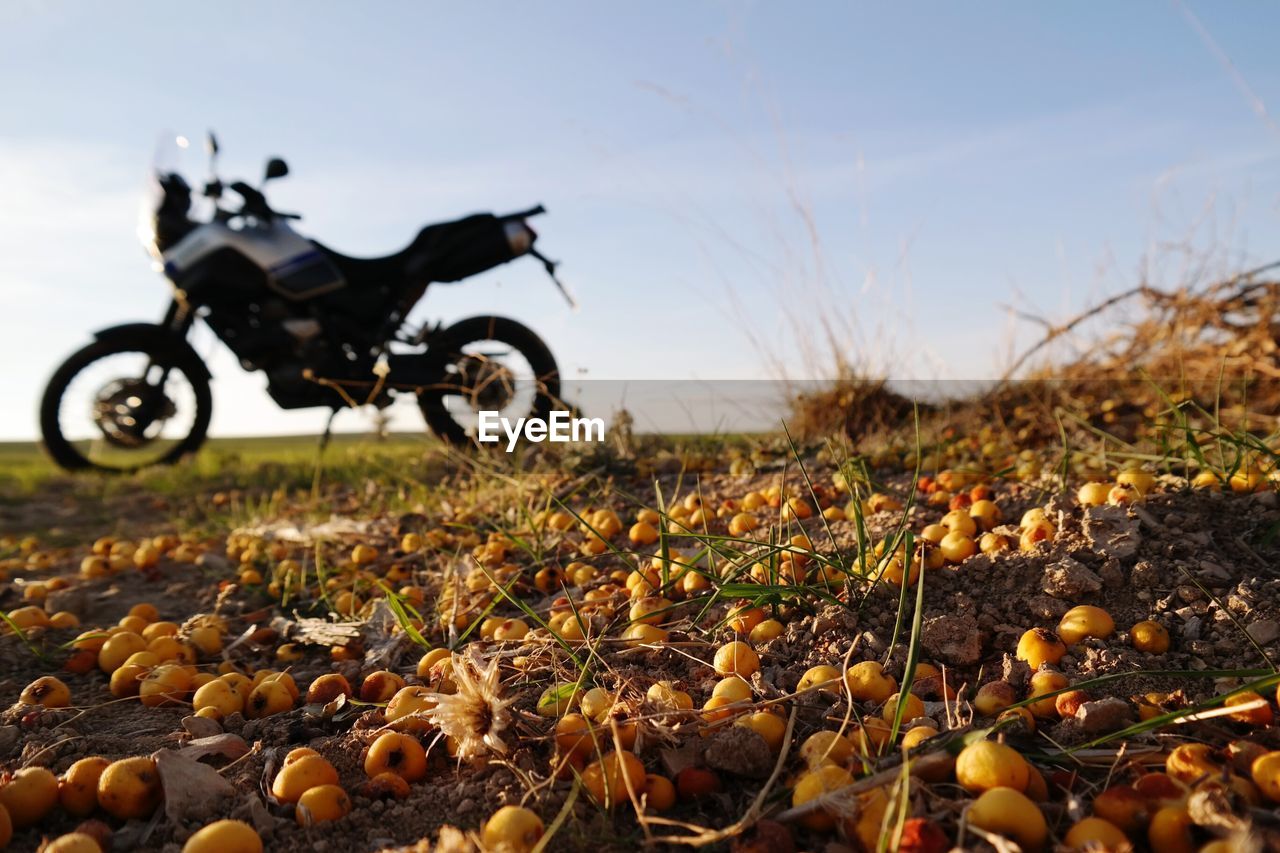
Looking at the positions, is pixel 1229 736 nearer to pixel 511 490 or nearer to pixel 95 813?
pixel 95 813

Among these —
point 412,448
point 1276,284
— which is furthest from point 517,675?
point 412,448

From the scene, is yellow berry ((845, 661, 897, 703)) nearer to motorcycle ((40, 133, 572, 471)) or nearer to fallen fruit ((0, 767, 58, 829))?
fallen fruit ((0, 767, 58, 829))

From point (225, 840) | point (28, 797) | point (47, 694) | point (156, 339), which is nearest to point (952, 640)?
point (225, 840)

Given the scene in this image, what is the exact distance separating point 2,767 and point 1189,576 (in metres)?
2.12

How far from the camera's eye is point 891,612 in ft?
5.17

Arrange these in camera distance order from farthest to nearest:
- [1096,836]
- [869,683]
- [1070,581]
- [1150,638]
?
[1070,581], [1150,638], [869,683], [1096,836]

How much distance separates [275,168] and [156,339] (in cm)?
133

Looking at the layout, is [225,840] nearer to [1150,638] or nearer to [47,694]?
[47,694]

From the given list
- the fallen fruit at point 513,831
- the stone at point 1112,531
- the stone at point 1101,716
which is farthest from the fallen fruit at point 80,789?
the stone at point 1112,531

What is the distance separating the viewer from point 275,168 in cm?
525

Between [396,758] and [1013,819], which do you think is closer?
[1013,819]

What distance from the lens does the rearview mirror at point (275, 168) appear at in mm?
5242

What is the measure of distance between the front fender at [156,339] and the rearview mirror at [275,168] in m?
1.19

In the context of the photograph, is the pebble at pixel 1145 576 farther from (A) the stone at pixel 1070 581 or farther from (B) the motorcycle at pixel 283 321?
(B) the motorcycle at pixel 283 321
